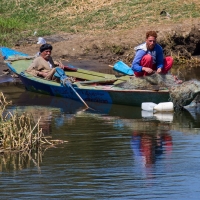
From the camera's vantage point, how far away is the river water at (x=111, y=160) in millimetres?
7828

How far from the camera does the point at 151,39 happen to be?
41.4 ft

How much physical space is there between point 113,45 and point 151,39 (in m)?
6.19

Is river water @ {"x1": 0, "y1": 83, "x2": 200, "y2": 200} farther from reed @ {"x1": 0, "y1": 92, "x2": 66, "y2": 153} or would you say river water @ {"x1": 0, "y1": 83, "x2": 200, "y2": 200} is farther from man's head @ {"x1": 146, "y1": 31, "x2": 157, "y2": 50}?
man's head @ {"x1": 146, "y1": 31, "x2": 157, "y2": 50}

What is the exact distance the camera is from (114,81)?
1402 centimetres

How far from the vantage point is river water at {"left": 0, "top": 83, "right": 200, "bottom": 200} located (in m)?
7.83

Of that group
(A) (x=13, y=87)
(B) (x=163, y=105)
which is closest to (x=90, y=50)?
(A) (x=13, y=87)

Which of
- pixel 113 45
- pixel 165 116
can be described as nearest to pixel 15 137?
pixel 165 116

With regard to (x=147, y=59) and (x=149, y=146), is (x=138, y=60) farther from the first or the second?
(x=149, y=146)

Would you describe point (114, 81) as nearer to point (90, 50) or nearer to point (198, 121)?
point (198, 121)

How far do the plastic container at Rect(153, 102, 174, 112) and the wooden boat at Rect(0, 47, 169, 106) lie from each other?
0.45ft

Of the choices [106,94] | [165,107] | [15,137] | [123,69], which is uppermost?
[123,69]

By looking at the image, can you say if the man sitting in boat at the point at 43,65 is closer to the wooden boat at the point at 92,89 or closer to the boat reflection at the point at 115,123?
the wooden boat at the point at 92,89

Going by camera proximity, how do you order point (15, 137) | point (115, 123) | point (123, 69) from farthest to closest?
point (123, 69), point (115, 123), point (15, 137)

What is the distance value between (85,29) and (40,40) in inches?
114
